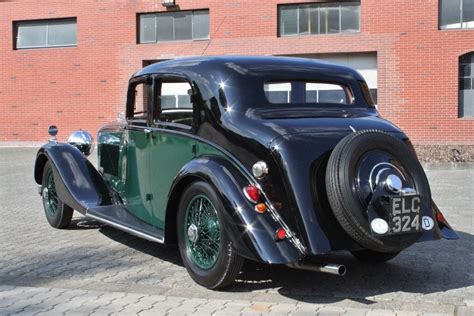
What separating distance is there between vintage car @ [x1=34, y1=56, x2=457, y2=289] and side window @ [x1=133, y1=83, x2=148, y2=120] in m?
0.02

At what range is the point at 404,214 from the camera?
13.7 ft

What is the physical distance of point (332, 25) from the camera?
19062 mm

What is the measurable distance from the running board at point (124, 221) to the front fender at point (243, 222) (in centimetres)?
91

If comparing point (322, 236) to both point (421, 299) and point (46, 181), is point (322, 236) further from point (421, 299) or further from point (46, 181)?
point (46, 181)

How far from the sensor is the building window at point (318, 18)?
744 inches

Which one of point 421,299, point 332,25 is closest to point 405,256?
point 421,299

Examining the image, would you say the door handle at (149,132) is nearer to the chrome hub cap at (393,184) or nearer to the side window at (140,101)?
the side window at (140,101)

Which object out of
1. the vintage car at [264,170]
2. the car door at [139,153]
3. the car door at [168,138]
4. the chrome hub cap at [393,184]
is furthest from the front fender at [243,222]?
the car door at [139,153]

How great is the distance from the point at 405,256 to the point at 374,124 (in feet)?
5.30

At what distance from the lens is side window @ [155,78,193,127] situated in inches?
205

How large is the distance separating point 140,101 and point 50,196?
230cm

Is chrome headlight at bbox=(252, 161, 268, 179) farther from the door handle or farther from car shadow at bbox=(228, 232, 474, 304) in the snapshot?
the door handle

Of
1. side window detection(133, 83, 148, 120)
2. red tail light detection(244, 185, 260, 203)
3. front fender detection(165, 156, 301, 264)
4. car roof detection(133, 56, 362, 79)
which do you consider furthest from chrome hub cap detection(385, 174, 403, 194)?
side window detection(133, 83, 148, 120)

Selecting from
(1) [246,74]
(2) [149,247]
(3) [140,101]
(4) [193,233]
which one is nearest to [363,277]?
(4) [193,233]
